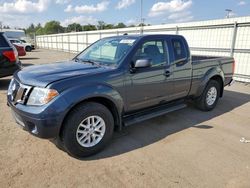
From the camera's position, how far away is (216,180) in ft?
9.45

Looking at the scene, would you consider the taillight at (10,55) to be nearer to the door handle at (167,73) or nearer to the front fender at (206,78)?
the door handle at (167,73)

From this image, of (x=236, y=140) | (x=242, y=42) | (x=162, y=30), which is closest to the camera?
(x=236, y=140)

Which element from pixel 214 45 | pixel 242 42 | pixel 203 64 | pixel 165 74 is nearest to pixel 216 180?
pixel 165 74

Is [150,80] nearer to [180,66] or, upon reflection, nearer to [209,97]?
[180,66]

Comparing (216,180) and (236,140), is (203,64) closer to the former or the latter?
(236,140)

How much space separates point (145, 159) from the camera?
334 cm

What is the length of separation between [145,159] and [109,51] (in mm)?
2058

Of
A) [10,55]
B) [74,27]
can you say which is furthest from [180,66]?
[74,27]

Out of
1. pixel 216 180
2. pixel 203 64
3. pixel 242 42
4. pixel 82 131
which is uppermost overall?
pixel 242 42

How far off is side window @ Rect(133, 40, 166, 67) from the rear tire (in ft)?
5.61

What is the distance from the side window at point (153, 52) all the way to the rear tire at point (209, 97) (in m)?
1.71

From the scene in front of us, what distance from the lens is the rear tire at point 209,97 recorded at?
536cm

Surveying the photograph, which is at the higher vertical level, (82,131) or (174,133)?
(82,131)

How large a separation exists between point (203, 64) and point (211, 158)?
2.48m
